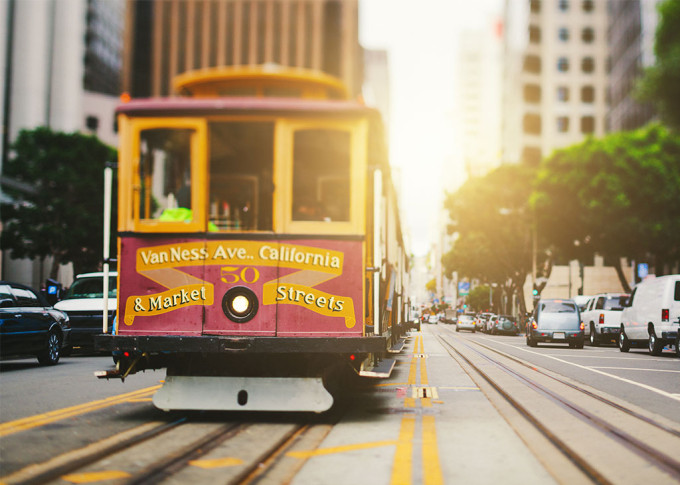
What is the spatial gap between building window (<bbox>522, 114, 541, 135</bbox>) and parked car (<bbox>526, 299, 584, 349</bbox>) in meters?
55.4

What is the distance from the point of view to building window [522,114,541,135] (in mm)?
80250

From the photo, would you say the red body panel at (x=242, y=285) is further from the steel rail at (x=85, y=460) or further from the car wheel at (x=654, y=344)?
the car wheel at (x=654, y=344)

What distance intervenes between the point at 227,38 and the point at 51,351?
97032 mm

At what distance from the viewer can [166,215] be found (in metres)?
8.06

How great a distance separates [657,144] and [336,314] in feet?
105

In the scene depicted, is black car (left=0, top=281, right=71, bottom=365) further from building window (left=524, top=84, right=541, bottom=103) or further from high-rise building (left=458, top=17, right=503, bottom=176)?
high-rise building (left=458, top=17, right=503, bottom=176)

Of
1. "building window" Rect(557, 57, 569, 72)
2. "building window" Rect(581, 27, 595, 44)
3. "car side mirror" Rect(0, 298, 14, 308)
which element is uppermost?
"building window" Rect(581, 27, 595, 44)

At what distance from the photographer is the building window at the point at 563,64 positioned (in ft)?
264

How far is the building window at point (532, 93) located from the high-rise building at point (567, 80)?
10 cm

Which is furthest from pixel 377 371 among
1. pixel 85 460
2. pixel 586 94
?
pixel 586 94

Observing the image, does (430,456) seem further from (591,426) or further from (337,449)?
(591,426)

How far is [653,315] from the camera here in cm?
2125

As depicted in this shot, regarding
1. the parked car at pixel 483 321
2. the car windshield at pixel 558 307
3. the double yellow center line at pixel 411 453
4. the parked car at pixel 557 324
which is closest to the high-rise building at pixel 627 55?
the parked car at pixel 483 321

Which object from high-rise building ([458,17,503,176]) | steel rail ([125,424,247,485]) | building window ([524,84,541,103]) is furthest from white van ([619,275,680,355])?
high-rise building ([458,17,503,176])
